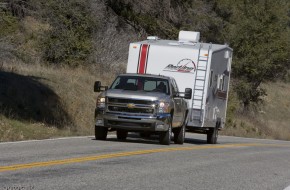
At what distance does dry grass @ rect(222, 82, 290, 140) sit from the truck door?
56.5 feet

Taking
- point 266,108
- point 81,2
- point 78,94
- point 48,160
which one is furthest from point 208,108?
point 266,108

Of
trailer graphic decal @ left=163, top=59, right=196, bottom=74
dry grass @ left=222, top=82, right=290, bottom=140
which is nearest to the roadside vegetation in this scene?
dry grass @ left=222, top=82, right=290, bottom=140

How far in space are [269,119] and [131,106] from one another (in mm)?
45224

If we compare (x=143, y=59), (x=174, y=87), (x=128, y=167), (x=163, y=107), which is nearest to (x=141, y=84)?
(x=174, y=87)

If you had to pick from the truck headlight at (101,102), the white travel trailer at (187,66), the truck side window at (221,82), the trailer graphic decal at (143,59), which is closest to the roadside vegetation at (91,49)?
the truck headlight at (101,102)

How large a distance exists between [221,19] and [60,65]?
80.6ft

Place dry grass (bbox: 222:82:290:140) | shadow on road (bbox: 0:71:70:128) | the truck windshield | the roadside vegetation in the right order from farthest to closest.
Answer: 1. dry grass (bbox: 222:82:290:140)
2. the roadside vegetation
3. shadow on road (bbox: 0:71:70:128)
4. the truck windshield

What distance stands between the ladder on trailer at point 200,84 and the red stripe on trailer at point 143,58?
160 cm

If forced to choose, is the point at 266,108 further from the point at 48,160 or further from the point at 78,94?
the point at 48,160

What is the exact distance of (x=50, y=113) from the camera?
2612 centimetres

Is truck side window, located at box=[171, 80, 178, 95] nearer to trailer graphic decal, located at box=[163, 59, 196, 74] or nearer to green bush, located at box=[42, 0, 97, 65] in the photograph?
trailer graphic decal, located at box=[163, 59, 196, 74]

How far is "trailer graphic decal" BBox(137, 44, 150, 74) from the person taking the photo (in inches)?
912

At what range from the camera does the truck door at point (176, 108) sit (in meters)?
20.8

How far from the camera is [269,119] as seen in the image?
63625mm
